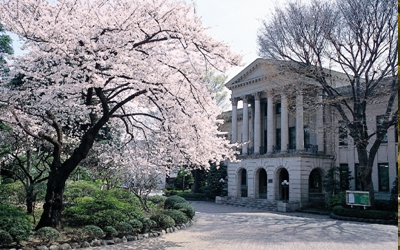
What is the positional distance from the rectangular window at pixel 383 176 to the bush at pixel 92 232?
25425 mm

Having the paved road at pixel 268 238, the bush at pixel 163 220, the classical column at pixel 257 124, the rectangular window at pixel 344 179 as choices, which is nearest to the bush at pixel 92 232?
the paved road at pixel 268 238

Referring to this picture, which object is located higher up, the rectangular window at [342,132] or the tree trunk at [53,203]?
the rectangular window at [342,132]

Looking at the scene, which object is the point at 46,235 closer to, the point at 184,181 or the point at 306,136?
the point at 306,136

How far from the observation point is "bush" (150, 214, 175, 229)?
15.2 meters

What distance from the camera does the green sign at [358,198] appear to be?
24.5 meters

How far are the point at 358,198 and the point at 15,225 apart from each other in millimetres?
20884

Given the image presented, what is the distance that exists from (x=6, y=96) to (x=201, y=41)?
667 centimetres

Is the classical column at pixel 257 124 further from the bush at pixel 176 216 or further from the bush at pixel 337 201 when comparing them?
the bush at pixel 176 216

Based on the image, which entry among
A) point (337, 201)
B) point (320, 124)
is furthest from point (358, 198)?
point (320, 124)

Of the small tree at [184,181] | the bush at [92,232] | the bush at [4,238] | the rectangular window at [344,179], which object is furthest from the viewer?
the small tree at [184,181]

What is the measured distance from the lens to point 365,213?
76.5 ft

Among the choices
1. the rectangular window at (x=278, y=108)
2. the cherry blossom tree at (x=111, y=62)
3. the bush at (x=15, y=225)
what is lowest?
the bush at (x=15, y=225)

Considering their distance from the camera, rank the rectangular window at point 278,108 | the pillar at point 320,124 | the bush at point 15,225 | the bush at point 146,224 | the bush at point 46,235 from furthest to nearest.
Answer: the rectangular window at point 278,108, the pillar at point 320,124, the bush at point 146,224, the bush at point 46,235, the bush at point 15,225

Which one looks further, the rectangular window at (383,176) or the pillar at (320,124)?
the pillar at (320,124)
